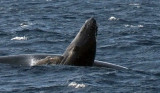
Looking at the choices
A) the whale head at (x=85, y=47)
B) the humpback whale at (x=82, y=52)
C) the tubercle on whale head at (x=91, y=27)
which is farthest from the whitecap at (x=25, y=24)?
the tubercle on whale head at (x=91, y=27)

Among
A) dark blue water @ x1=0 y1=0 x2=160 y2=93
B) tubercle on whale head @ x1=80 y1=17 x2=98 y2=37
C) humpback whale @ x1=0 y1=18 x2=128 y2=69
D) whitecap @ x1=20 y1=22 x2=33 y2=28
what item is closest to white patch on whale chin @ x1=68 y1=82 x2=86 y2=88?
dark blue water @ x1=0 y1=0 x2=160 y2=93

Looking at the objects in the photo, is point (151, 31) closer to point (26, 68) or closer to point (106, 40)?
point (106, 40)

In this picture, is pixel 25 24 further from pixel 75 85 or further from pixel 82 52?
pixel 75 85

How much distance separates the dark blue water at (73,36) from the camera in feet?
71.7

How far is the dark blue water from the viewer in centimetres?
2186

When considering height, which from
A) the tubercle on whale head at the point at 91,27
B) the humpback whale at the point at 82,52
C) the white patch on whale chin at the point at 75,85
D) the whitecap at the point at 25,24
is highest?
the tubercle on whale head at the point at 91,27

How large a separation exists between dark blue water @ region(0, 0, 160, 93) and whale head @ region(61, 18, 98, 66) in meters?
0.34

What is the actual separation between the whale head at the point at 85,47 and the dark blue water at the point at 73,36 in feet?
1.11

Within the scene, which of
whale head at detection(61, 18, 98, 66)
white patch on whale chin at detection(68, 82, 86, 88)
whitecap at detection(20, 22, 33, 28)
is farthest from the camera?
whitecap at detection(20, 22, 33, 28)

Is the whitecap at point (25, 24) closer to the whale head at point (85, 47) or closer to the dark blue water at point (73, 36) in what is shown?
the dark blue water at point (73, 36)

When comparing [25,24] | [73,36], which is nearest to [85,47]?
[73,36]

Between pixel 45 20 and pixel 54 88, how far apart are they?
27.2m

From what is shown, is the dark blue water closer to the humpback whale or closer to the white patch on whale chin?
the white patch on whale chin

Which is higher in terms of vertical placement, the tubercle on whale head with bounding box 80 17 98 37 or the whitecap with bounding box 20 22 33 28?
the tubercle on whale head with bounding box 80 17 98 37
